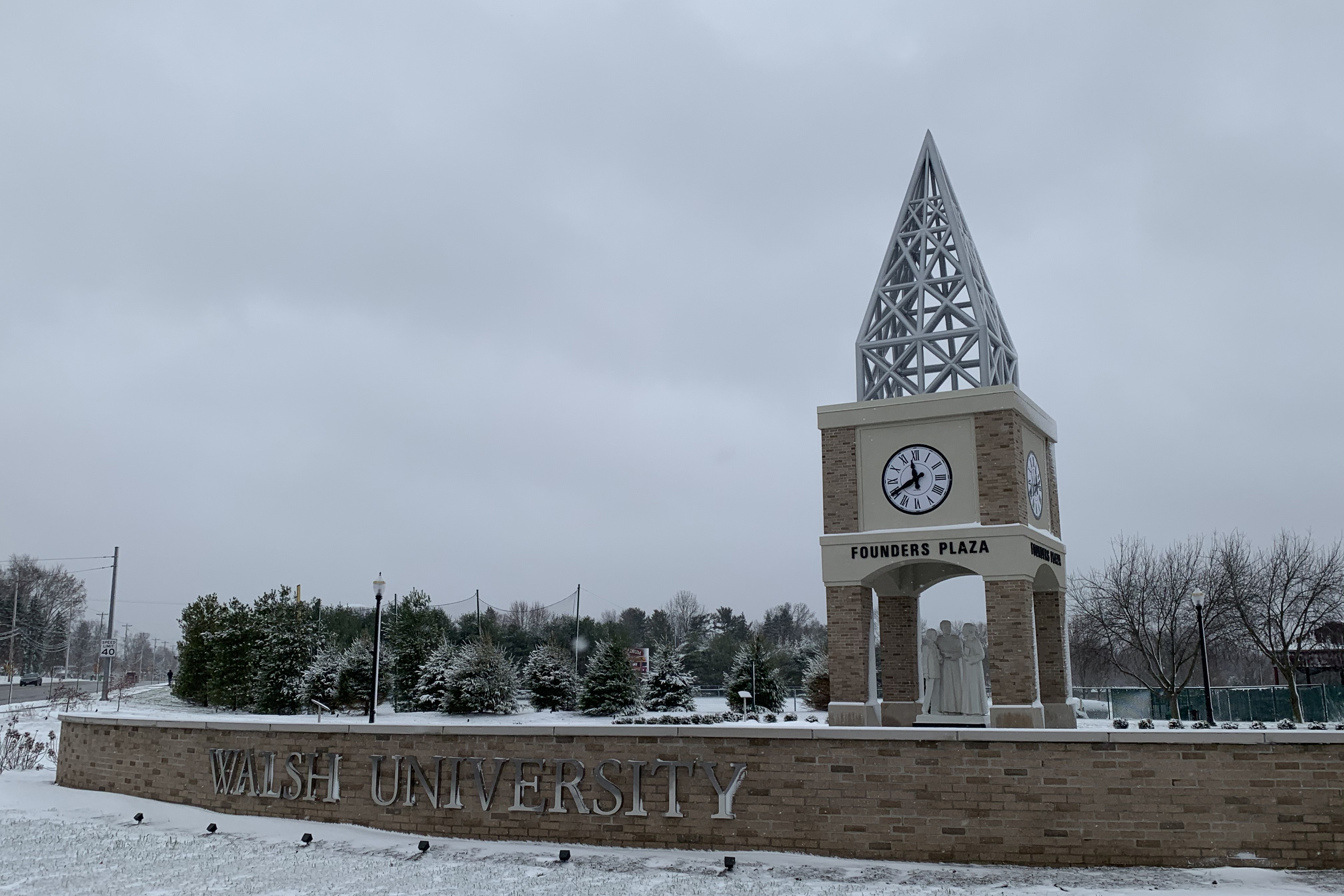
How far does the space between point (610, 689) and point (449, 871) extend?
80.5ft

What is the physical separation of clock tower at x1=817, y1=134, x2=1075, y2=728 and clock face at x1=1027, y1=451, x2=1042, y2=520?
0.06 meters

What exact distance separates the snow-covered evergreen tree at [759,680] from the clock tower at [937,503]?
50.2 ft

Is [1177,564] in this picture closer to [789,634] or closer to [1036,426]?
[1036,426]

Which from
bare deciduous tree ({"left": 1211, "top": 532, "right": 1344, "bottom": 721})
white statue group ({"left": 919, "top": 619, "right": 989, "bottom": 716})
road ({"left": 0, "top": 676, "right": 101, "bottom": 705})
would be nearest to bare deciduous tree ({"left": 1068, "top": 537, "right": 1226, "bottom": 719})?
bare deciduous tree ({"left": 1211, "top": 532, "right": 1344, "bottom": 721})

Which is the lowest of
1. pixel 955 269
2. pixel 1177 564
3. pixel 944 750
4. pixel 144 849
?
pixel 144 849

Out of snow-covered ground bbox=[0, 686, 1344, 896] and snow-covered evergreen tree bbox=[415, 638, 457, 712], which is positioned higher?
snow-covered evergreen tree bbox=[415, 638, 457, 712]

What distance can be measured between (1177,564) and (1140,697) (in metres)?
6.20

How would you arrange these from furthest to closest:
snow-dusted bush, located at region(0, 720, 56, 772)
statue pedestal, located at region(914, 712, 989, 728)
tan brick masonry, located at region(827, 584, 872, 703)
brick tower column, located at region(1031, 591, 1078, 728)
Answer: brick tower column, located at region(1031, 591, 1078, 728), snow-dusted bush, located at region(0, 720, 56, 772), tan brick masonry, located at region(827, 584, 872, 703), statue pedestal, located at region(914, 712, 989, 728)

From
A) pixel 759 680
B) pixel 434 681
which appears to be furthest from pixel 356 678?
pixel 759 680

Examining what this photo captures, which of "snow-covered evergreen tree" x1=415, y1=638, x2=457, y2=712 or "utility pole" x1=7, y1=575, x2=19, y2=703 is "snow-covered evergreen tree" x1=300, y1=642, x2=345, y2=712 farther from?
"utility pole" x1=7, y1=575, x2=19, y2=703

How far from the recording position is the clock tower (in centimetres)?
2011

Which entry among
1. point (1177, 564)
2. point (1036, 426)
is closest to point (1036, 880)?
point (1036, 426)

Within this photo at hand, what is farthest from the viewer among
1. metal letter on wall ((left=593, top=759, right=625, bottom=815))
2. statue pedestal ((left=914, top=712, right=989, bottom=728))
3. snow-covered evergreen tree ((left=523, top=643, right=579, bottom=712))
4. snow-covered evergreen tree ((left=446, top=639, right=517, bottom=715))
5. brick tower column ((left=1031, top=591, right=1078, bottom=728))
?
snow-covered evergreen tree ((left=523, top=643, right=579, bottom=712))

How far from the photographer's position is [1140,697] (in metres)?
39.9
